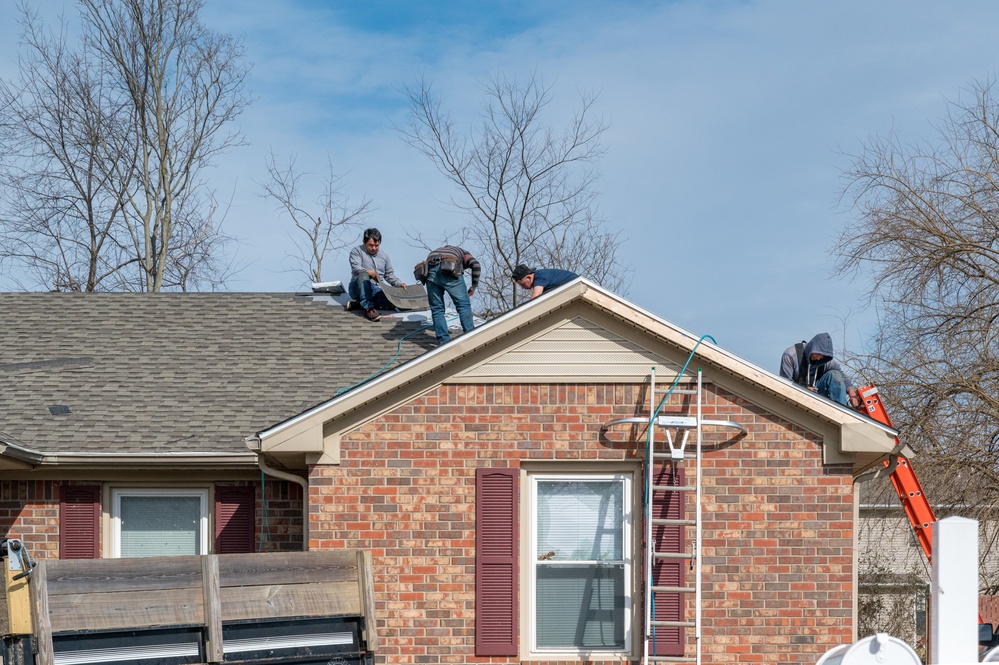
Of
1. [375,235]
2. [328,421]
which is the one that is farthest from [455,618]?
[375,235]

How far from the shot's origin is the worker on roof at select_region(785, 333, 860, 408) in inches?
467

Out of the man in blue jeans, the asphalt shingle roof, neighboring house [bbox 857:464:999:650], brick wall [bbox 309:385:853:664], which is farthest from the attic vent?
neighboring house [bbox 857:464:999:650]

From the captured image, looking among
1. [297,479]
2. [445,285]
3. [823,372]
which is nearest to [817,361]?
[823,372]

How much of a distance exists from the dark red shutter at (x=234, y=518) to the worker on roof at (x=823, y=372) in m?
5.67

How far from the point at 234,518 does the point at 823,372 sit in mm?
6059

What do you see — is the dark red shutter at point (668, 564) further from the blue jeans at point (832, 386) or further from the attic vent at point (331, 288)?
the attic vent at point (331, 288)

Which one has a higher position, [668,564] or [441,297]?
[441,297]

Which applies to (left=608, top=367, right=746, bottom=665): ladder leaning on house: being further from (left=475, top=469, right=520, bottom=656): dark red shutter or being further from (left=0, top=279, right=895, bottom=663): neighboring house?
(left=475, top=469, right=520, bottom=656): dark red shutter

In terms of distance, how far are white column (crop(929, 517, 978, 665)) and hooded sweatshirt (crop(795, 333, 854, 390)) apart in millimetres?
7866

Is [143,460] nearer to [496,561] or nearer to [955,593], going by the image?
[496,561]

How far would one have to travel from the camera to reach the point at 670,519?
10250 millimetres

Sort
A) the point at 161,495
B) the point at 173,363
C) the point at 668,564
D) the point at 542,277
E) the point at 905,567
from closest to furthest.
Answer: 1. the point at 668,564
2. the point at 161,495
3. the point at 542,277
4. the point at 173,363
5. the point at 905,567

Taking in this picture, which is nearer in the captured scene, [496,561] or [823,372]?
[496,561]

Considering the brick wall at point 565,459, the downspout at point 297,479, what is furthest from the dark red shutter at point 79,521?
the brick wall at point 565,459
